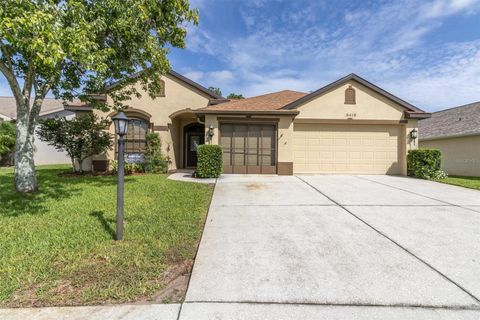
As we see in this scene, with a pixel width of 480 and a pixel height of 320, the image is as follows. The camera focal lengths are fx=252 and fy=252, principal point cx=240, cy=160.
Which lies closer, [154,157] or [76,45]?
[76,45]

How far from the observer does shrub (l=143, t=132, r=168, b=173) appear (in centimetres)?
1235

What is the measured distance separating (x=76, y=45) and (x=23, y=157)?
4446 millimetres

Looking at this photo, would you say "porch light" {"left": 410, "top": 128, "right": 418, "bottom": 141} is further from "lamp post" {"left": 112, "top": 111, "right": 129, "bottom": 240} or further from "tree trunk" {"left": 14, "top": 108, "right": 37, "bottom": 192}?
"tree trunk" {"left": 14, "top": 108, "right": 37, "bottom": 192}

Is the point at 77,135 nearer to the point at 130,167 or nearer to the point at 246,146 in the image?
the point at 130,167

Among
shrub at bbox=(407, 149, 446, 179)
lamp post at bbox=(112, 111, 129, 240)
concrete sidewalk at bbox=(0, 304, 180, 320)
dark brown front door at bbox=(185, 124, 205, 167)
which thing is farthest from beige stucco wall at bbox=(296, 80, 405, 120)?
concrete sidewalk at bbox=(0, 304, 180, 320)

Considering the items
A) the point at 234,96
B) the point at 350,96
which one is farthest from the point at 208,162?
the point at 234,96

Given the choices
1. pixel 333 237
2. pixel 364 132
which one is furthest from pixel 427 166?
pixel 333 237

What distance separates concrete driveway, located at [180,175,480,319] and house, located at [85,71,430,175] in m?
5.90

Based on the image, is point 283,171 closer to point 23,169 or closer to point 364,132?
point 364,132

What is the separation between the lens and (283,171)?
39.1 ft

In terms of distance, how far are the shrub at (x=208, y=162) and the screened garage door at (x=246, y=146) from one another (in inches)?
57.5

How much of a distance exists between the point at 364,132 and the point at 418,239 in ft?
31.0

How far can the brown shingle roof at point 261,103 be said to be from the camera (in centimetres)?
1192

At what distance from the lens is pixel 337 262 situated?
10.8 ft
